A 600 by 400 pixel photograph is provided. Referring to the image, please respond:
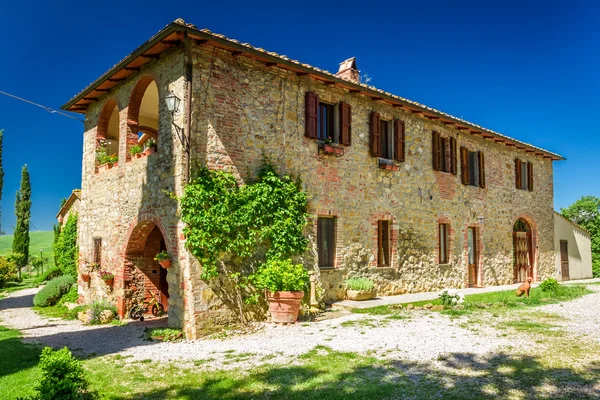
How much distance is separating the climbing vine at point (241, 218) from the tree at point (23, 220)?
2441cm

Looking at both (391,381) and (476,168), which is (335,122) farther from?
(391,381)

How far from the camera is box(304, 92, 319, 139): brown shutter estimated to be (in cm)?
1064

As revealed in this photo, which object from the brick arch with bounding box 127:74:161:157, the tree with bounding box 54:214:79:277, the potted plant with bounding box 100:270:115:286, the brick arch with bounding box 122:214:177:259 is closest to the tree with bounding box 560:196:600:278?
the brick arch with bounding box 122:214:177:259

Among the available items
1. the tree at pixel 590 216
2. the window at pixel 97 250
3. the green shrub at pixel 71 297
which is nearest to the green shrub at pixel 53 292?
the green shrub at pixel 71 297

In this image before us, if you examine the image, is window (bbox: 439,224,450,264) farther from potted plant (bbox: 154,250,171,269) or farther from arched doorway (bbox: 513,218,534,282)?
potted plant (bbox: 154,250,171,269)

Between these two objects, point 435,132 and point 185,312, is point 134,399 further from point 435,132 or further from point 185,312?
point 435,132

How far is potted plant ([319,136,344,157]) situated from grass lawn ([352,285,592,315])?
3790 mm

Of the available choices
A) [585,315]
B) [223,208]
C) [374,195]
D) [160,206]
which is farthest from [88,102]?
[585,315]

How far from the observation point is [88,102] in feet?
42.1

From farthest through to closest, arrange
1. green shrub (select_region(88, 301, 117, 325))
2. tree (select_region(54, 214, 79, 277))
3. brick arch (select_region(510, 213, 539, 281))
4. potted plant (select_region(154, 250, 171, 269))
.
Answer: brick arch (select_region(510, 213, 539, 281)), tree (select_region(54, 214, 79, 277)), green shrub (select_region(88, 301, 117, 325)), potted plant (select_region(154, 250, 171, 269))

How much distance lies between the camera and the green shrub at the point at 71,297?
13.4m

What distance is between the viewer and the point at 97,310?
10578 millimetres

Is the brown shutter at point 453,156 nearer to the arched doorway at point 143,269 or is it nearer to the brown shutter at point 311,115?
the brown shutter at point 311,115

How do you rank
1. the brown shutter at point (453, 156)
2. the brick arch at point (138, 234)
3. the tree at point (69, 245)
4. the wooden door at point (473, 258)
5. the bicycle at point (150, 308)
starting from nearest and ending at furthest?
the brick arch at point (138, 234) → the bicycle at point (150, 308) → the brown shutter at point (453, 156) → the wooden door at point (473, 258) → the tree at point (69, 245)
